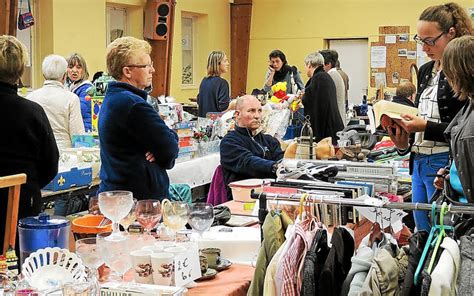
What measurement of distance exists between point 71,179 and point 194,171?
1.15 metres

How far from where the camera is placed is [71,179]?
453 centimetres

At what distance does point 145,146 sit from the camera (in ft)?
10.2

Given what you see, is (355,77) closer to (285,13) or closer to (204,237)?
(285,13)

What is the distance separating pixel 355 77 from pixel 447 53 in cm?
1008

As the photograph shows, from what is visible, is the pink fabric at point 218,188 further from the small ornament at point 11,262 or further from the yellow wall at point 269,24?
the yellow wall at point 269,24

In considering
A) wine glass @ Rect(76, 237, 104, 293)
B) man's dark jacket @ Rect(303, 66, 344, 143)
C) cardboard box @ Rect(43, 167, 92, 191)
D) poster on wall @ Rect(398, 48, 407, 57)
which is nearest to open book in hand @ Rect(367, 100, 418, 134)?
wine glass @ Rect(76, 237, 104, 293)

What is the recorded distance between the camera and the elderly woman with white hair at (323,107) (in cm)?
641

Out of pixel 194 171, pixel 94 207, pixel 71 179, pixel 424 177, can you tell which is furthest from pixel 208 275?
pixel 194 171

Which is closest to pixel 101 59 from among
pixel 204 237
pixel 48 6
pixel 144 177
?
pixel 48 6

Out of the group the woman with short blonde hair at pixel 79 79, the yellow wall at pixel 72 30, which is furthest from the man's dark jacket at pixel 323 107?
the yellow wall at pixel 72 30

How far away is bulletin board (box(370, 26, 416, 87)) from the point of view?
11820 mm

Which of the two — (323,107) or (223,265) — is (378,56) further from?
(223,265)

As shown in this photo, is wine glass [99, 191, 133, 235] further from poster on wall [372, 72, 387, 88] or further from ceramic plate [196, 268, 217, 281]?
poster on wall [372, 72, 387, 88]

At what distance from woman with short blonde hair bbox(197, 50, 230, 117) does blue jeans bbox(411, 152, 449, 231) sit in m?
4.27
